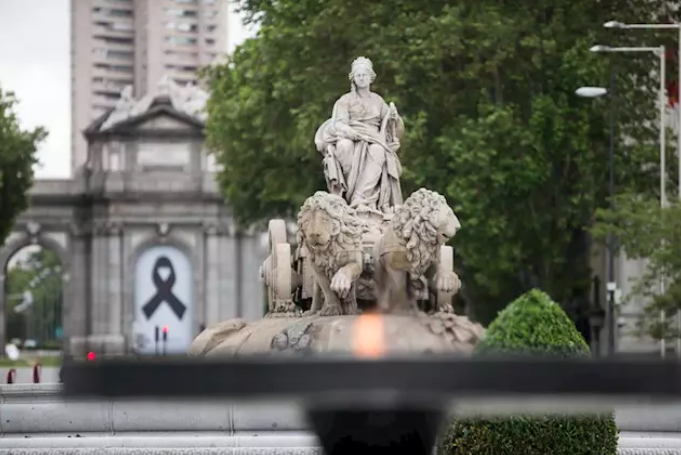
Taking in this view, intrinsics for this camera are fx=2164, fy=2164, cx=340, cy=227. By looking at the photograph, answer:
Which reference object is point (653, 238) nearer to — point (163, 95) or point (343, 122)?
point (343, 122)

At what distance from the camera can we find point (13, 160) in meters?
76.3

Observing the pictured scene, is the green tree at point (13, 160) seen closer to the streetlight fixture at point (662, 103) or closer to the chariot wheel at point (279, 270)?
the streetlight fixture at point (662, 103)

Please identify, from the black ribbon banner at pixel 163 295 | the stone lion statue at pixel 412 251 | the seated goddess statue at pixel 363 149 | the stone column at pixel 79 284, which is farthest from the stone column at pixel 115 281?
the stone lion statue at pixel 412 251

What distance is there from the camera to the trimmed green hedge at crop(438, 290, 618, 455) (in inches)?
680

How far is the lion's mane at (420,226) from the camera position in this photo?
20.2 metres

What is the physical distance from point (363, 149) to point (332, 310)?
1997 mm

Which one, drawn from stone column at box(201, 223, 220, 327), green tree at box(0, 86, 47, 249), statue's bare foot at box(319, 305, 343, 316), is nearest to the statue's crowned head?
statue's bare foot at box(319, 305, 343, 316)

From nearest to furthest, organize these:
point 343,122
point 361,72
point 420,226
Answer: point 420,226 < point 343,122 < point 361,72

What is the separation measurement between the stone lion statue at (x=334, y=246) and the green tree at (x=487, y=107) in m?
24.4

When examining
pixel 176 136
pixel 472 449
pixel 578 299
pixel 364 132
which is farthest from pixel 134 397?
pixel 176 136

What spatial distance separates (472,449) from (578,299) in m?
43.6

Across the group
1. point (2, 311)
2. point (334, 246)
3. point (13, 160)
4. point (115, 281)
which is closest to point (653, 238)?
point (334, 246)

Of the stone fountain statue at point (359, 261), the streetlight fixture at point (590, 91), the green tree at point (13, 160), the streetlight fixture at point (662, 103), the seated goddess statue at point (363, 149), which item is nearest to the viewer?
the stone fountain statue at point (359, 261)

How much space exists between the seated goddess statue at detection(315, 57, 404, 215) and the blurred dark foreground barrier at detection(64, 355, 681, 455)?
16253 millimetres
